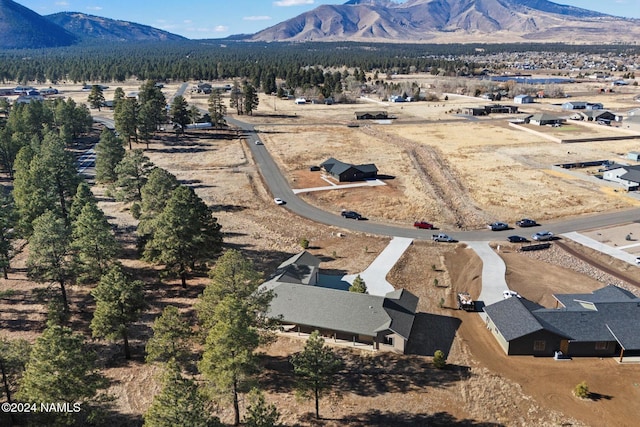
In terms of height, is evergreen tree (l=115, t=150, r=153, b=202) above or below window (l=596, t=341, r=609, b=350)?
above

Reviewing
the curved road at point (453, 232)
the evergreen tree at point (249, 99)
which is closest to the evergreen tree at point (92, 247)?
the curved road at point (453, 232)

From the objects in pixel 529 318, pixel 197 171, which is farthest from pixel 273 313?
pixel 197 171

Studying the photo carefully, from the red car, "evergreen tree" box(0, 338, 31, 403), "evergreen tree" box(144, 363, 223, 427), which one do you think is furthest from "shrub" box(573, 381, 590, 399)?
"evergreen tree" box(0, 338, 31, 403)

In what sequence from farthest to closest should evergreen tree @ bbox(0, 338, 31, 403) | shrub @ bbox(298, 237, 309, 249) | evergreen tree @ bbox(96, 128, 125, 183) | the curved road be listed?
evergreen tree @ bbox(96, 128, 125, 183), the curved road, shrub @ bbox(298, 237, 309, 249), evergreen tree @ bbox(0, 338, 31, 403)

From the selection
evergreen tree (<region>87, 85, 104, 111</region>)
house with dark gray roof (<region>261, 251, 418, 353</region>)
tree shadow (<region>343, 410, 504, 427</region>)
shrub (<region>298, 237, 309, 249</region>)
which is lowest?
tree shadow (<region>343, 410, 504, 427</region>)

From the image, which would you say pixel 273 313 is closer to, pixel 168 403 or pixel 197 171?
pixel 168 403

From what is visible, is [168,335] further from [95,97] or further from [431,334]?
[95,97]

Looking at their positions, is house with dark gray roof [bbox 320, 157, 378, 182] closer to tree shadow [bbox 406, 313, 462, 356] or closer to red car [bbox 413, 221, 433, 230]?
red car [bbox 413, 221, 433, 230]
